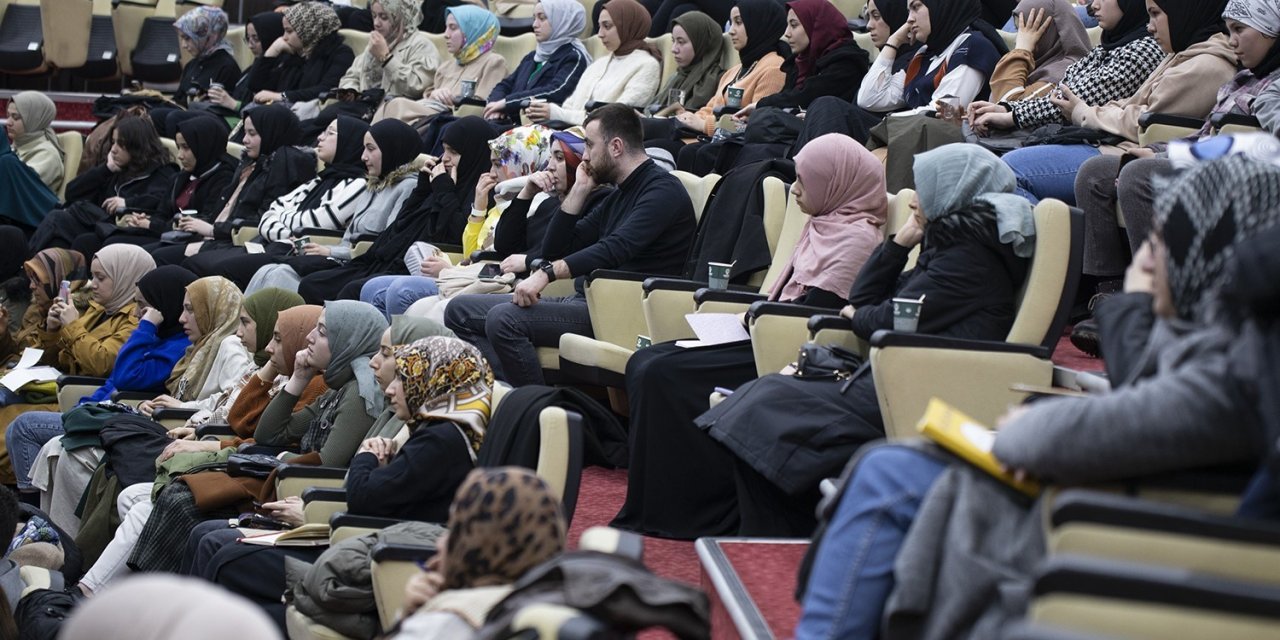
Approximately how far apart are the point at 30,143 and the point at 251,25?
168cm

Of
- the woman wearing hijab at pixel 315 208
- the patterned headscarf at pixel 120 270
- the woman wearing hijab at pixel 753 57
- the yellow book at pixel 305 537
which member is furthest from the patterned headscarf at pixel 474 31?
the yellow book at pixel 305 537

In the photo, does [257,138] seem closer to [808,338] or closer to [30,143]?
[30,143]

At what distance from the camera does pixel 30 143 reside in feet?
28.7

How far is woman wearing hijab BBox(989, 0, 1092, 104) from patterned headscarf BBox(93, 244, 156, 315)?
3711mm

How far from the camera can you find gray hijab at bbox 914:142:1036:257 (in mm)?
3332

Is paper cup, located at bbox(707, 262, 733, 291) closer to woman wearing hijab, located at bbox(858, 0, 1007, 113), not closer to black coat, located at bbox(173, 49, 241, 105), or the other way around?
woman wearing hijab, located at bbox(858, 0, 1007, 113)

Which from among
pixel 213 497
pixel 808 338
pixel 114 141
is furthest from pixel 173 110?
pixel 808 338

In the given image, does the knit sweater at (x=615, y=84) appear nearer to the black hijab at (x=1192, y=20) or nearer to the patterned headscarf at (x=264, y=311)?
the patterned headscarf at (x=264, y=311)

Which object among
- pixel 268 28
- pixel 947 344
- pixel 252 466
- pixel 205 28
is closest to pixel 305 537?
pixel 252 466

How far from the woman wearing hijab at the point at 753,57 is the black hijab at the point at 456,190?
856 millimetres

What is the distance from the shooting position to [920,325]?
11.0 feet

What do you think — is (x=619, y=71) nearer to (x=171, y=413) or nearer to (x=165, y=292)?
(x=165, y=292)

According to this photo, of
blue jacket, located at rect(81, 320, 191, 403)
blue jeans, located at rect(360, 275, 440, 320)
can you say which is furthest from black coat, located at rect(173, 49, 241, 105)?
blue jeans, located at rect(360, 275, 440, 320)

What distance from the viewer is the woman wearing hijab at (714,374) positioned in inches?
154
